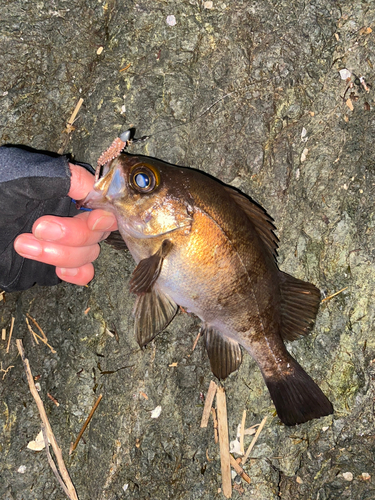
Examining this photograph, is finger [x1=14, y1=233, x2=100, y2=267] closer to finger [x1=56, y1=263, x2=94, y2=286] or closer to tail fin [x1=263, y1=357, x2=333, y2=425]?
finger [x1=56, y1=263, x2=94, y2=286]

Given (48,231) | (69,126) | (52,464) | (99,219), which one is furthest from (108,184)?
(52,464)

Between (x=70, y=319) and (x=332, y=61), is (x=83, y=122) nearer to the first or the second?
(x=70, y=319)

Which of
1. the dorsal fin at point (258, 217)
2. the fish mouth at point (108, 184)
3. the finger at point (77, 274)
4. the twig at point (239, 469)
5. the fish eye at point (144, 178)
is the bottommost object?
the twig at point (239, 469)

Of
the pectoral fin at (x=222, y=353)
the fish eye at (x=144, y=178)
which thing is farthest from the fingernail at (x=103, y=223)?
the pectoral fin at (x=222, y=353)

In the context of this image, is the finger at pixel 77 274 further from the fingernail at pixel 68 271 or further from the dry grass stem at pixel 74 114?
the dry grass stem at pixel 74 114

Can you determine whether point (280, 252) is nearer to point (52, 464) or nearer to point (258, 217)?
point (258, 217)

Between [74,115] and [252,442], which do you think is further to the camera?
[74,115]

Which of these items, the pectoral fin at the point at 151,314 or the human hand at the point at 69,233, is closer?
the human hand at the point at 69,233
